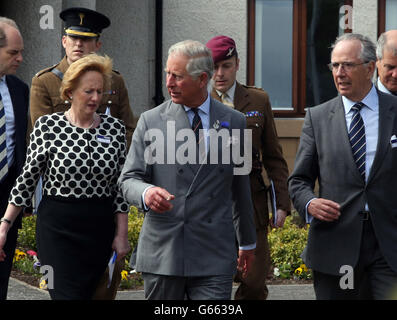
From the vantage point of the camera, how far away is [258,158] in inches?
277

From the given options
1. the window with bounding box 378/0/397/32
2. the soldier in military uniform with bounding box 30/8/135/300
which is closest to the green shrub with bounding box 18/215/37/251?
the soldier in military uniform with bounding box 30/8/135/300

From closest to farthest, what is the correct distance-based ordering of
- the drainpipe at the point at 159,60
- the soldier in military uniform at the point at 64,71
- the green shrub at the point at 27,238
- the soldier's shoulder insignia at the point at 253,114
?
the soldier in military uniform at the point at 64,71 → the soldier's shoulder insignia at the point at 253,114 → the green shrub at the point at 27,238 → the drainpipe at the point at 159,60

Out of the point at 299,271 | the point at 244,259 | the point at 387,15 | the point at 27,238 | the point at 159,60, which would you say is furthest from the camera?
the point at 387,15

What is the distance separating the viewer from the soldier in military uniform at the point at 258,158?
23.0ft

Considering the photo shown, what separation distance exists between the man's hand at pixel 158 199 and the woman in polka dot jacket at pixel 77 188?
92 centimetres

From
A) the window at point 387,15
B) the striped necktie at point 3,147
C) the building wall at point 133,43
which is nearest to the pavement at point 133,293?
the striped necktie at point 3,147

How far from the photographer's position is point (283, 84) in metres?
14.2

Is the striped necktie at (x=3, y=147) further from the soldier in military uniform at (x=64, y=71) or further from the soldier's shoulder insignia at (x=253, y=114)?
the soldier's shoulder insignia at (x=253, y=114)

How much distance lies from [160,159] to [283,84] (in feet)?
29.7

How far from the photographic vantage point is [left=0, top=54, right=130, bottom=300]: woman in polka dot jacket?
5785 millimetres

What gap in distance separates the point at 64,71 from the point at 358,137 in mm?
2562

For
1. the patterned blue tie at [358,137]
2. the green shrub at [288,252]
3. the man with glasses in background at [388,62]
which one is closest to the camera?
the patterned blue tie at [358,137]

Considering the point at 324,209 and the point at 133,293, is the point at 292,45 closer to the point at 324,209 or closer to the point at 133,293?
the point at 133,293

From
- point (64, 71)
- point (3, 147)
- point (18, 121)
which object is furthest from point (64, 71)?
point (3, 147)
